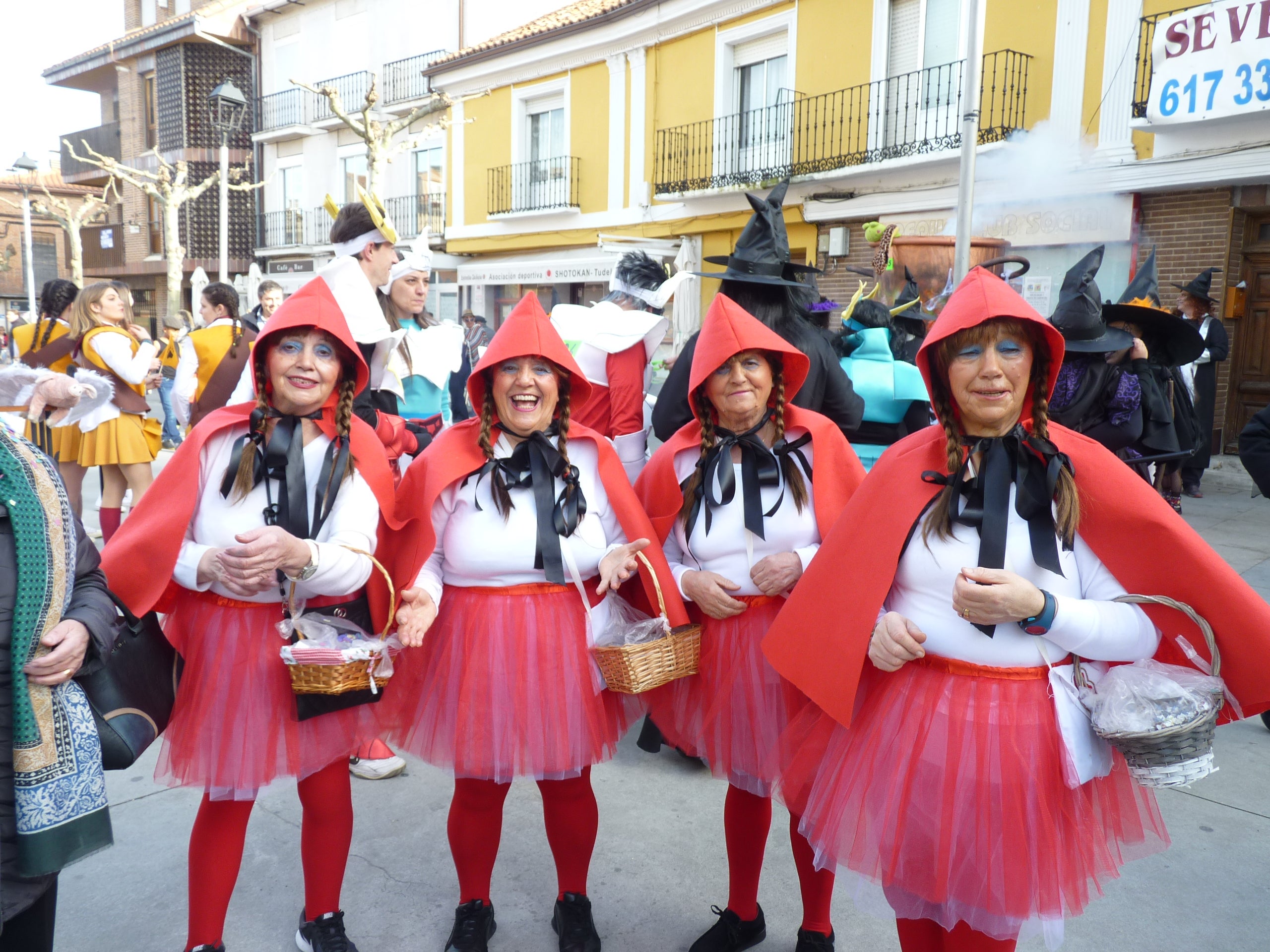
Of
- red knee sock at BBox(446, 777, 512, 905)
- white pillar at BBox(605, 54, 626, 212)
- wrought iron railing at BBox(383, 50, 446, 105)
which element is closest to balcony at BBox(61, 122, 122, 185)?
wrought iron railing at BBox(383, 50, 446, 105)

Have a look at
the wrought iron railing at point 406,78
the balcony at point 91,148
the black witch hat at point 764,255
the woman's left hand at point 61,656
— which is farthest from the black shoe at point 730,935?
the balcony at point 91,148

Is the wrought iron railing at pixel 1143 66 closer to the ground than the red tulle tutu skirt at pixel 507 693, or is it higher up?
higher up

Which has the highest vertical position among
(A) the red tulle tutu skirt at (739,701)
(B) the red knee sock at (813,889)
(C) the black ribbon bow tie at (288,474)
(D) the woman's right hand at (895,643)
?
(C) the black ribbon bow tie at (288,474)

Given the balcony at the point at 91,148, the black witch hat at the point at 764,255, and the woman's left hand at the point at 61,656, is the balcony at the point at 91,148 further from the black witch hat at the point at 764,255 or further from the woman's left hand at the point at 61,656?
the woman's left hand at the point at 61,656

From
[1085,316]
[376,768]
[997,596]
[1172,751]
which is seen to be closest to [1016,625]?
[997,596]

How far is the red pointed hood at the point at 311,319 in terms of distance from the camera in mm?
2398

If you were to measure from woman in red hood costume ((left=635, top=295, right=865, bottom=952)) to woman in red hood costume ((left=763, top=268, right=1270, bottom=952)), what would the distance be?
411 mm

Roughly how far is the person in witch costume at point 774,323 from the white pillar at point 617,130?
47.2ft

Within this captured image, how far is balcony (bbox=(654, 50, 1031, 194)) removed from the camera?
11719 mm

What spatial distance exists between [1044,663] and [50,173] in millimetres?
51572

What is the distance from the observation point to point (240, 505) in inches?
94.9

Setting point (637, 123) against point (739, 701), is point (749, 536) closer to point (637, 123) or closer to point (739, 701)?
point (739, 701)

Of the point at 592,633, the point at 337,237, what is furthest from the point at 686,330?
the point at 592,633

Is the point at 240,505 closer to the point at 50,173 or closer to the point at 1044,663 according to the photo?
the point at 1044,663
